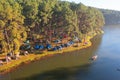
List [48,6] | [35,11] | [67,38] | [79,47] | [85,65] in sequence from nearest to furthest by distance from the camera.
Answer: [85,65] → [35,11] → [48,6] → [79,47] → [67,38]

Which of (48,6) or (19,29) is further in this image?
(48,6)

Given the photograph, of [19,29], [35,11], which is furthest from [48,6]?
[19,29]

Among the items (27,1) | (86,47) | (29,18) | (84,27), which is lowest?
(86,47)

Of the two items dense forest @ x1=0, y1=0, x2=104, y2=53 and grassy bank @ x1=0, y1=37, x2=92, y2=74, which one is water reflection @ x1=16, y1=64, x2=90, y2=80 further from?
dense forest @ x1=0, y1=0, x2=104, y2=53

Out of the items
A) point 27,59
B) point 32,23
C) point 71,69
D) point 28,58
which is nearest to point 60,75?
point 71,69

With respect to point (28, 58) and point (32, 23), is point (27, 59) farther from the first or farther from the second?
point (32, 23)

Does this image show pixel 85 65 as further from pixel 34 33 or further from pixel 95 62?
pixel 34 33

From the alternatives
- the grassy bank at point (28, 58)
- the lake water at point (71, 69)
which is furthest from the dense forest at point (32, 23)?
the lake water at point (71, 69)

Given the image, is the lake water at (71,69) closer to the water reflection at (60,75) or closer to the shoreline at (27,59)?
the water reflection at (60,75)

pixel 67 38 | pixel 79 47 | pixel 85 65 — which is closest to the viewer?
pixel 85 65
